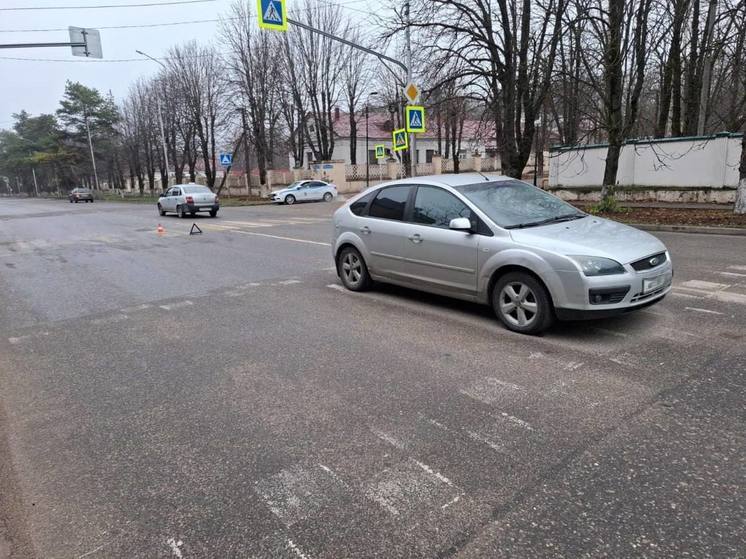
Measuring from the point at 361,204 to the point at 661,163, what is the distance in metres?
14.4

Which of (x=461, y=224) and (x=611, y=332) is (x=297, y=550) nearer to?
(x=461, y=224)

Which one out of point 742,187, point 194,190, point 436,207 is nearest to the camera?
point 436,207

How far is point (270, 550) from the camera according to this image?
2.50 metres

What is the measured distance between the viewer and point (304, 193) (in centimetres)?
3488

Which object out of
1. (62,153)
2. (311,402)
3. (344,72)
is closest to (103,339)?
(311,402)

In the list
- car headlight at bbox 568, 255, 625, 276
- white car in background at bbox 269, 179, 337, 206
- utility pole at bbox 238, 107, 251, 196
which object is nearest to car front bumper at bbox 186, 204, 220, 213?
white car in background at bbox 269, 179, 337, 206

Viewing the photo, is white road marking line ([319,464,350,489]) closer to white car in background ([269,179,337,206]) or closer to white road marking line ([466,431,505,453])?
white road marking line ([466,431,505,453])

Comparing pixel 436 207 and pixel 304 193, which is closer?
pixel 436 207

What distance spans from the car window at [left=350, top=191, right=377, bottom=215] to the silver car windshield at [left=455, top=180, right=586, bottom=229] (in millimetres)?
1519

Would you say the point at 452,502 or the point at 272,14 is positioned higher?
the point at 272,14

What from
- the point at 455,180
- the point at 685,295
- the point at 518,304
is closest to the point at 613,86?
the point at 685,295

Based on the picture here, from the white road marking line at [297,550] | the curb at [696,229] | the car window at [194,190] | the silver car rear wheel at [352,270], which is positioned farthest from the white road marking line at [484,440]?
the car window at [194,190]

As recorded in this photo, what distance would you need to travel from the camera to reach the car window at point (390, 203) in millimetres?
6777

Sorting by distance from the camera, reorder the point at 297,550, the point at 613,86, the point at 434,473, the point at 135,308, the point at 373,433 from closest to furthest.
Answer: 1. the point at 297,550
2. the point at 434,473
3. the point at 373,433
4. the point at 135,308
5. the point at 613,86
